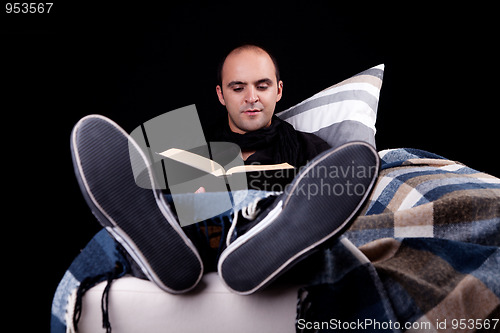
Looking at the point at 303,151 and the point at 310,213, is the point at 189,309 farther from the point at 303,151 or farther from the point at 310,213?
the point at 303,151

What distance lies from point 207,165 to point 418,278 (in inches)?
26.0

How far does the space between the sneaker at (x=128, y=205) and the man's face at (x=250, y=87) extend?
69cm

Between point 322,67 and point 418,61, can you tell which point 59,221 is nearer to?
point 322,67

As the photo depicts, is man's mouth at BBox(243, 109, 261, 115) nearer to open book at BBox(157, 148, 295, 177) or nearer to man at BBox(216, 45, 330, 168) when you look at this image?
man at BBox(216, 45, 330, 168)

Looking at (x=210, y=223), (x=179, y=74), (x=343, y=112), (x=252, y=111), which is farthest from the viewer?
(x=179, y=74)

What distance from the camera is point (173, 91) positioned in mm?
1687

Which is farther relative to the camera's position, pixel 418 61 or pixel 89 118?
pixel 418 61

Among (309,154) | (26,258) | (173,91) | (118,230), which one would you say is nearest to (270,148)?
(309,154)

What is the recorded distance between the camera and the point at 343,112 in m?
1.47

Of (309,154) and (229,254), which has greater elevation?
(309,154)

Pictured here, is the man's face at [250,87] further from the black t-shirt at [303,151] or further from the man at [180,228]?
the man at [180,228]

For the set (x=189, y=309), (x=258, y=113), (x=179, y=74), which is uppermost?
(x=179, y=74)

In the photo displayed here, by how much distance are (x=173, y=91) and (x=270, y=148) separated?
0.60 metres

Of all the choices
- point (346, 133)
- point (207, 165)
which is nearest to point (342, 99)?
point (346, 133)
